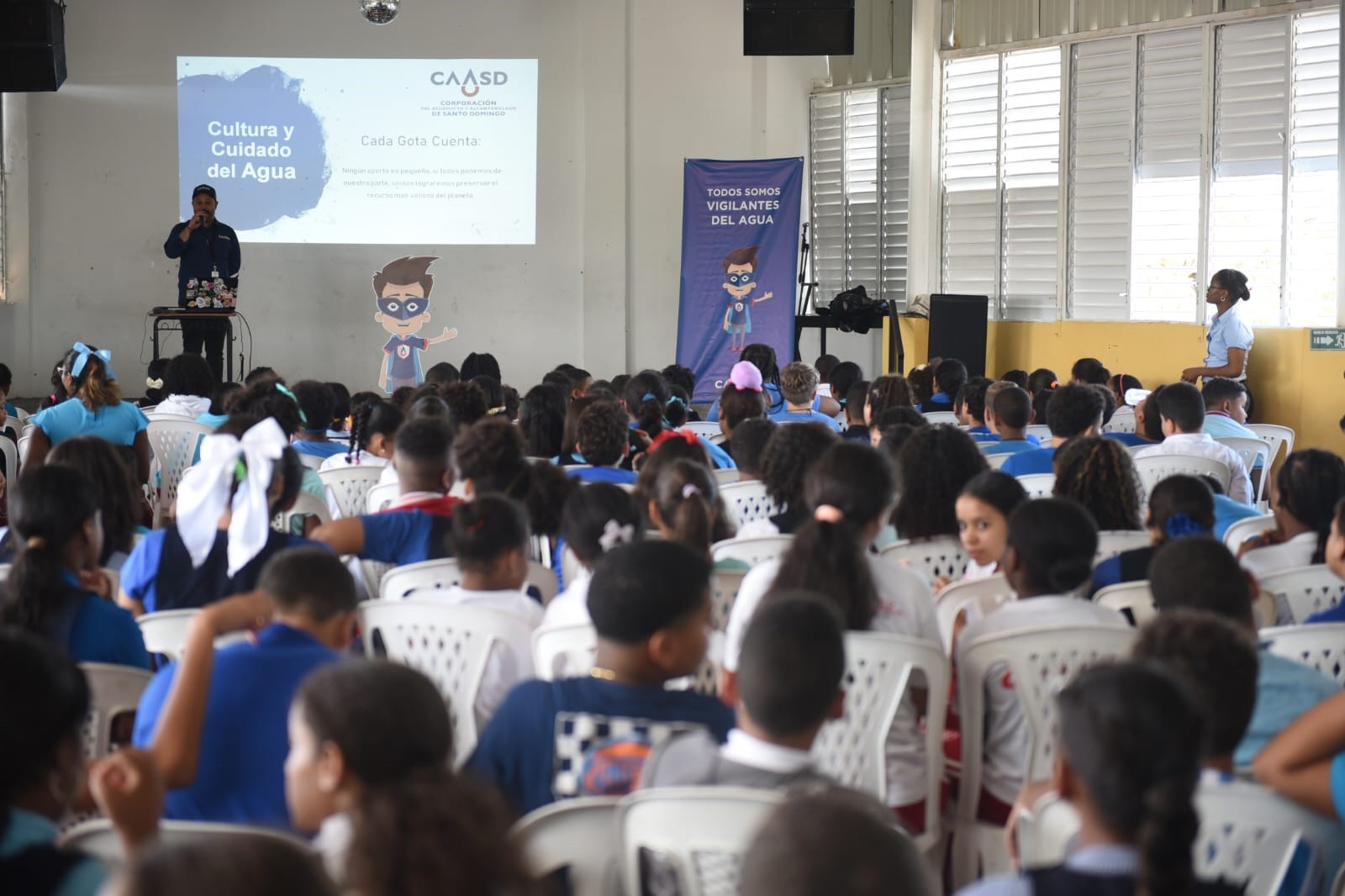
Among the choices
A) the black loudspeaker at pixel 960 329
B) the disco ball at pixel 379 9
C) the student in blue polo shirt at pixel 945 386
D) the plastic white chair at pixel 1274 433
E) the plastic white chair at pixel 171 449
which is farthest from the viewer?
the black loudspeaker at pixel 960 329

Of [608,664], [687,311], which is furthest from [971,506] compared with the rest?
[687,311]

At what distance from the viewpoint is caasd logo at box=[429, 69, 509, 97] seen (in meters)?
11.5

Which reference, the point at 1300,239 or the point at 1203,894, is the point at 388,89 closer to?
the point at 1300,239

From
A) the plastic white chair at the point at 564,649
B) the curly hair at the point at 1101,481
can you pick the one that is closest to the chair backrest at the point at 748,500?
the curly hair at the point at 1101,481

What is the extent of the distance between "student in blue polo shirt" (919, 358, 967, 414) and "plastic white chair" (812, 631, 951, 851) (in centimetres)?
486

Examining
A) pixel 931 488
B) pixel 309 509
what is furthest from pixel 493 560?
pixel 309 509

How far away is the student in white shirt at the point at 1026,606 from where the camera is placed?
8.67ft

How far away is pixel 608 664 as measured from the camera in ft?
7.05

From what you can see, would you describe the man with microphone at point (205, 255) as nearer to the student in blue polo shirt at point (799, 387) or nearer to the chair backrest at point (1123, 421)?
the student in blue polo shirt at point (799, 387)

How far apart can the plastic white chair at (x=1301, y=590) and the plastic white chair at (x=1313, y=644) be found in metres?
0.55

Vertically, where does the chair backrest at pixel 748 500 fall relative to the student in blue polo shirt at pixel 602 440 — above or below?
below

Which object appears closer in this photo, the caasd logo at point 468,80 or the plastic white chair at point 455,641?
the plastic white chair at point 455,641

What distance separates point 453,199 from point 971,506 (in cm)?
892

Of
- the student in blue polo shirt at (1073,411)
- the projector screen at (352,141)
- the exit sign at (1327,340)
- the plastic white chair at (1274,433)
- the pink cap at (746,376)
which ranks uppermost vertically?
the projector screen at (352,141)
